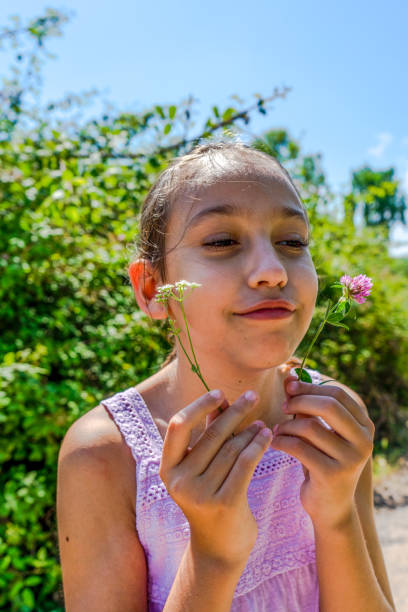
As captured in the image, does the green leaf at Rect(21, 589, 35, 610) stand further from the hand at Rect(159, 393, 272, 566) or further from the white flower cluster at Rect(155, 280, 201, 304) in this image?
the white flower cluster at Rect(155, 280, 201, 304)

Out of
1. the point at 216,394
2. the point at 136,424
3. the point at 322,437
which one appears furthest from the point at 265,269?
the point at 136,424

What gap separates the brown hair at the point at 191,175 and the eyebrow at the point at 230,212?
11cm

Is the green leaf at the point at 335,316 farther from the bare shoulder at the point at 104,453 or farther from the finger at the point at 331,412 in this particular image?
the bare shoulder at the point at 104,453

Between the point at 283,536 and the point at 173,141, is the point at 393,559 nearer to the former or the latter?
the point at 283,536

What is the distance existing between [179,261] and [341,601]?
1.10m

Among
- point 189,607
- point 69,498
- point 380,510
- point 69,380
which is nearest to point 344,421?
point 189,607

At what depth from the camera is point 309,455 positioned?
114 centimetres

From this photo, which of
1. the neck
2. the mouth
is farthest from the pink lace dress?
the mouth

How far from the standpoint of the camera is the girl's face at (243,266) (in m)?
1.20

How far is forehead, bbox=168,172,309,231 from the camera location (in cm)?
131

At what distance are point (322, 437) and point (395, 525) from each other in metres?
3.63

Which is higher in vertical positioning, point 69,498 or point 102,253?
point 102,253

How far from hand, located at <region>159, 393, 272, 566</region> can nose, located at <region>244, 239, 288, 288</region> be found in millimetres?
310

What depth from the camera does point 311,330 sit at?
3227 millimetres
